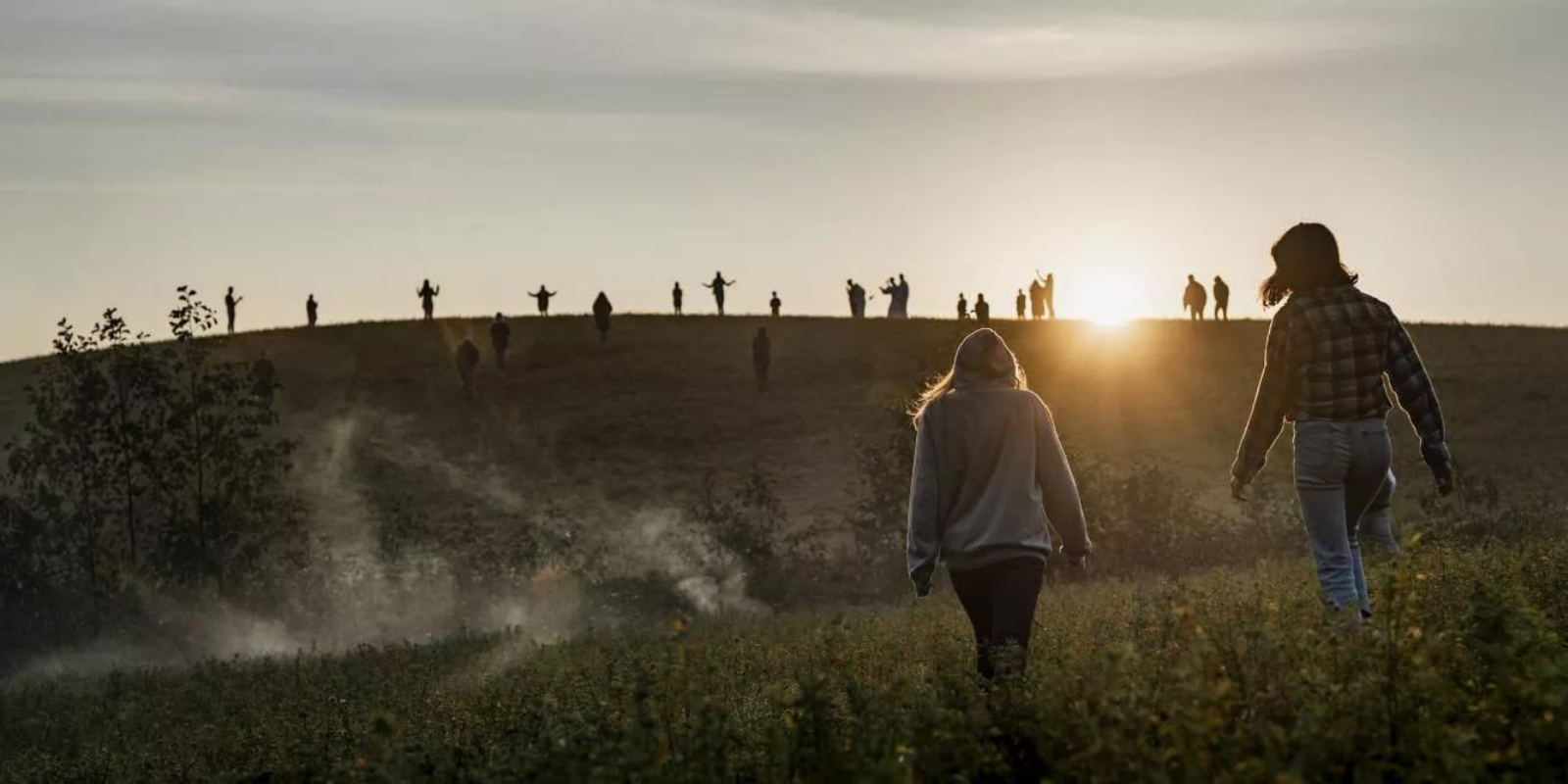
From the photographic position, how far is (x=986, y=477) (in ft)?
28.1

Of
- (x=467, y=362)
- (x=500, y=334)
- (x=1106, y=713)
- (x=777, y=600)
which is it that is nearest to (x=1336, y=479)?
(x=1106, y=713)

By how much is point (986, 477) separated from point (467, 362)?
4812 cm

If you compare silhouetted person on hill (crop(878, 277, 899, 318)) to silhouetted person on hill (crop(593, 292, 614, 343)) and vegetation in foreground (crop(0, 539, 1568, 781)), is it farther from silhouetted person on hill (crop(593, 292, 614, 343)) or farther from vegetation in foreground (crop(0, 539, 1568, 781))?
vegetation in foreground (crop(0, 539, 1568, 781))

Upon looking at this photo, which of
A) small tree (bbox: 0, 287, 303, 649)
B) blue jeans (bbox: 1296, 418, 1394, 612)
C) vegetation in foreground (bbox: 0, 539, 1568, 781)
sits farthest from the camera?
small tree (bbox: 0, 287, 303, 649)

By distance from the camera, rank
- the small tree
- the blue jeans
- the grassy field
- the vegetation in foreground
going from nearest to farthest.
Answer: the vegetation in foreground, the grassy field, the blue jeans, the small tree

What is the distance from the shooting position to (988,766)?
714cm

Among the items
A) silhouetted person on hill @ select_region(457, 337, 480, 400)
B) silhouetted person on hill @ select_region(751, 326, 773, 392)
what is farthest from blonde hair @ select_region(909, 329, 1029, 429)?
silhouetted person on hill @ select_region(457, 337, 480, 400)

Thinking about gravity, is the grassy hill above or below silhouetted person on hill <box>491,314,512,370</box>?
below

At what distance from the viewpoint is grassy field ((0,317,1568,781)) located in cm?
665

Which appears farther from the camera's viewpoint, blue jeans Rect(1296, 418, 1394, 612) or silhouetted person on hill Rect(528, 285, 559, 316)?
silhouetted person on hill Rect(528, 285, 559, 316)

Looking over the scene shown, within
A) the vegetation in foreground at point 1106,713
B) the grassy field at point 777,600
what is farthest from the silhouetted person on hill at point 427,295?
the vegetation in foreground at point 1106,713

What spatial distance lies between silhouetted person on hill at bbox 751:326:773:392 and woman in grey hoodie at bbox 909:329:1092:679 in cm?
4362

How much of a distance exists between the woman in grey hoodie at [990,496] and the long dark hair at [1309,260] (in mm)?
1798

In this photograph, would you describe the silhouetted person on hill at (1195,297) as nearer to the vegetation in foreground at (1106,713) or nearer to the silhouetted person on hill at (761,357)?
the silhouetted person on hill at (761,357)
